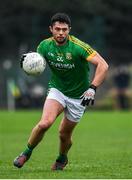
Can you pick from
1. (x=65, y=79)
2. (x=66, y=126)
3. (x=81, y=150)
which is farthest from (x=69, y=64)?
(x=81, y=150)

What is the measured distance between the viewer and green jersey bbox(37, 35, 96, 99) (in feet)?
45.4

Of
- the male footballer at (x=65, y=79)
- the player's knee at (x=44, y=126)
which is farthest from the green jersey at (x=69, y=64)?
the player's knee at (x=44, y=126)

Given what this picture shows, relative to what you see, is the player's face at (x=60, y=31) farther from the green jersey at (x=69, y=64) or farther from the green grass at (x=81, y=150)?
the green grass at (x=81, y=150)

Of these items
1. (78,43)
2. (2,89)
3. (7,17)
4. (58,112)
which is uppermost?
(78,43)

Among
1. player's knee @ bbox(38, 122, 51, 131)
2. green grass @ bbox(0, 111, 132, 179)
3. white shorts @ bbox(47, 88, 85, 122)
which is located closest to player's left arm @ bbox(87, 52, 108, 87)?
white shorts @ bbox(47, 88, 85, 122)

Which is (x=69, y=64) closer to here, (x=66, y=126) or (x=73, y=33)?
(x=66, y=126)

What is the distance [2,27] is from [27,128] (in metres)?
22.9

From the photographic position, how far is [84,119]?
121 ft

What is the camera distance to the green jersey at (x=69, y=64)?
13836mm

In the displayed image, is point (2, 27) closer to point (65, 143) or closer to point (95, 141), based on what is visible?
point (95, 141)

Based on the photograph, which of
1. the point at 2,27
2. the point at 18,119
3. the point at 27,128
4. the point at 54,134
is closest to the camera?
the point at 54,134

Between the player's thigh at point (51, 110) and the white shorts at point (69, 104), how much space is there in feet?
0.26

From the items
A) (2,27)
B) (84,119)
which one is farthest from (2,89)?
(84,119)

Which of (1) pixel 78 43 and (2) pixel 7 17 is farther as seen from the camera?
(2) pixel 7 17
